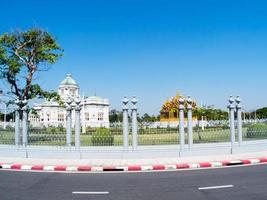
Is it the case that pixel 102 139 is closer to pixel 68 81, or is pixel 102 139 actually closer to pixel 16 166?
pixel 16 166

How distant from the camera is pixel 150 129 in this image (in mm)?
13414

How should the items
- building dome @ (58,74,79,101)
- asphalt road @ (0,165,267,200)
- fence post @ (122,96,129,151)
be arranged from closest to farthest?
1. asphalt road @ (0,165,267,200)
2. fence post @ (122,96,129,151)
3. building dome @ (58,74,79,101)

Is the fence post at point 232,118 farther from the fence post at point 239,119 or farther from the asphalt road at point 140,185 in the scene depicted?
the asphalt road at point 140,185

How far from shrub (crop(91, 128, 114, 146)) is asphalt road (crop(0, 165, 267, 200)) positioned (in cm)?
355

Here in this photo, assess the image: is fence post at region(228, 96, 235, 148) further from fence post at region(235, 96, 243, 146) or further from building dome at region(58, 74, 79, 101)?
building dome at region(58, 74, 79, 101)

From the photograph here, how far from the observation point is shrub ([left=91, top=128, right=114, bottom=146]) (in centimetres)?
1323

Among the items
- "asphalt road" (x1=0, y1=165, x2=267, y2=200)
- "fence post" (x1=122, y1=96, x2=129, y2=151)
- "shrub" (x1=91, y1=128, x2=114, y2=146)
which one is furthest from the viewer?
"shrub" (x1=91, y1=128, x2=114, y2=146)

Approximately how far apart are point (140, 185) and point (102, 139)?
18.6 ft

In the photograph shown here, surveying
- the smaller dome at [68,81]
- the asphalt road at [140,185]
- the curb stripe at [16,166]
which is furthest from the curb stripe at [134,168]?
the smaller dome at [68,81]

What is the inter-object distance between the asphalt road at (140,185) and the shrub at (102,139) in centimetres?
355

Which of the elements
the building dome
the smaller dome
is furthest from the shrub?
the smaller dome

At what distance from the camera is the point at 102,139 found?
13.2m

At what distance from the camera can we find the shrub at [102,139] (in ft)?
43.4

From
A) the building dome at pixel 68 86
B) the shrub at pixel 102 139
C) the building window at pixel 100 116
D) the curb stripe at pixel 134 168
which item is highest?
the building dome at pixel 68 86
